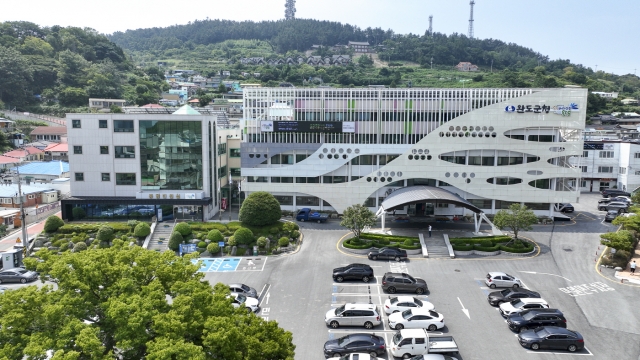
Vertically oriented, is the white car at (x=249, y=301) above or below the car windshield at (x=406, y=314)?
below

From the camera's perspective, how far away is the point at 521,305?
26656 mm

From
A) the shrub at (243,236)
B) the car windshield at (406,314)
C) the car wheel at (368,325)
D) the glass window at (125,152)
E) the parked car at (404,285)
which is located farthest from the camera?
the glass window at (125,152)

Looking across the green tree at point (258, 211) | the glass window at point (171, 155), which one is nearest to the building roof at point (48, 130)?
the glass window at point (171, 155)

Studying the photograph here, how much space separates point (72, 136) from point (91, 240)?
36.8ft

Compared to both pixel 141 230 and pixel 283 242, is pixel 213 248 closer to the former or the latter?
pixel 283 242

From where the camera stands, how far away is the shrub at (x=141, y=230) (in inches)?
1612

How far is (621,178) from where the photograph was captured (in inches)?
2516

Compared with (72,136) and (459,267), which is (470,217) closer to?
(459,267)

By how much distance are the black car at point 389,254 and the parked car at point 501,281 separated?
751cm

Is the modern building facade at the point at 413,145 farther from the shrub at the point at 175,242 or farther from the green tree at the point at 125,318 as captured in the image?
the green tree at the point at 125,318

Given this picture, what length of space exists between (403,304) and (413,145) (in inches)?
983

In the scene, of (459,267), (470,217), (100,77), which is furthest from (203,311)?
(100,77)

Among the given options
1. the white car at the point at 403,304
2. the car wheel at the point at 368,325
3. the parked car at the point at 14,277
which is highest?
the white car at the point at 403,304

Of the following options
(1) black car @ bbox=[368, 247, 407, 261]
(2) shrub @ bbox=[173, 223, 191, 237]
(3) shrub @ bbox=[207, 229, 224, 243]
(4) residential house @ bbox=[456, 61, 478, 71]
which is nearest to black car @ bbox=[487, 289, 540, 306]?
(1) black car @ bbox=[368, 247, 407, 261]
